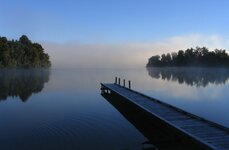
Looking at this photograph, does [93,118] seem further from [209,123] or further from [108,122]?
[209,123]

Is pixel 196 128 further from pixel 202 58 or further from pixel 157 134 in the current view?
pixel 202 58

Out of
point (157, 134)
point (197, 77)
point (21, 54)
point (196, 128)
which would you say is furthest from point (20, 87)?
point (21, 54)

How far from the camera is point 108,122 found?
17.7 m

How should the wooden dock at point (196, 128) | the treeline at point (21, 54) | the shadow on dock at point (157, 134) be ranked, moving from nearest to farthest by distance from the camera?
the wooden dock at point (196, 128)
the shadow on dock at point (157, 134)
the treeline at point (21, 54)

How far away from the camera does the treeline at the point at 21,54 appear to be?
94250mm

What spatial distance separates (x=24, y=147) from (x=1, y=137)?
2.17 metres

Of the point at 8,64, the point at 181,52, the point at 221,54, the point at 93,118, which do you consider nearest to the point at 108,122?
the point at 93,118

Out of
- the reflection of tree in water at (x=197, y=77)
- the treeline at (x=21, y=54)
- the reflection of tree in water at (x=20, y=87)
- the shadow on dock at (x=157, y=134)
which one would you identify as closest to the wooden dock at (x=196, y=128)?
the shadow on dock at (x=157, y=134)

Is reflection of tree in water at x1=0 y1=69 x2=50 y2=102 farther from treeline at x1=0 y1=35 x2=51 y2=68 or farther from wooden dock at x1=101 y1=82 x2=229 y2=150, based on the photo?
treeline at x1=0 y1=35 x2=51 y2=68

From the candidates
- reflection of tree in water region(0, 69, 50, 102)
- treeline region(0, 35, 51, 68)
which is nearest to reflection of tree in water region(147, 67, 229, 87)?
reflection of tree in water region(0, 69, 50, 102)

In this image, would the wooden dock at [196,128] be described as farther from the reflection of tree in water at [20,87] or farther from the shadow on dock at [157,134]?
the reflection of tree in water at [20,87]

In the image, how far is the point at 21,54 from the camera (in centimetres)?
10569

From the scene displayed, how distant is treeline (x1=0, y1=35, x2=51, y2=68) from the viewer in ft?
309

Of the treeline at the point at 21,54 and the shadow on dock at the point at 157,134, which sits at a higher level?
the treeline at the point at 21,54
